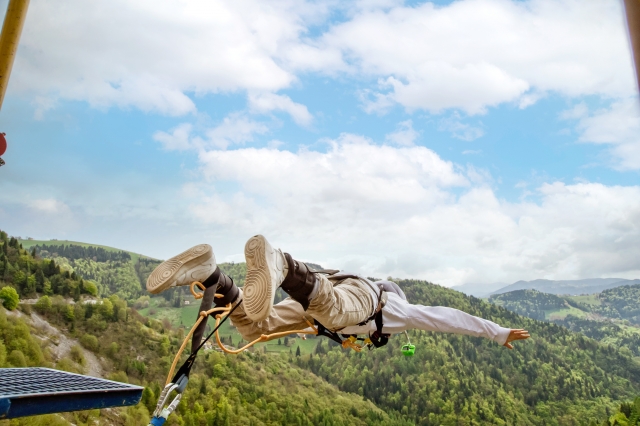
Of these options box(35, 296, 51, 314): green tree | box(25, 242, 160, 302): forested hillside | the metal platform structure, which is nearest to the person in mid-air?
the metal platform structure

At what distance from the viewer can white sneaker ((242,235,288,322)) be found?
3035 millimetres

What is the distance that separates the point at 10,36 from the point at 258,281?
1.97 meters

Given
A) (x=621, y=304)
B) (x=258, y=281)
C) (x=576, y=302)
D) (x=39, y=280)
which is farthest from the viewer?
(x=576, y=302)

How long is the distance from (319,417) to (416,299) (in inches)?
580

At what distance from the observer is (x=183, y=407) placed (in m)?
15.6

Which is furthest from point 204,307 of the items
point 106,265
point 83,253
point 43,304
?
point 83,253

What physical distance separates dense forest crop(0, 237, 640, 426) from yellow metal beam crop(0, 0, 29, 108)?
891 cm

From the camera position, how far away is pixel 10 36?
1494 mm

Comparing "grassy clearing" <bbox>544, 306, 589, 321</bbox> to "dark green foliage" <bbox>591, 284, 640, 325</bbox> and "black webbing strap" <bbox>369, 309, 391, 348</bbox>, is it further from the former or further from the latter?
"black webbing strap" <bbox>369, 309, 391, 348</bbox>

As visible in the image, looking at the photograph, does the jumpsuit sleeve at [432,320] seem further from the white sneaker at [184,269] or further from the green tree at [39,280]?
the green tree at [39,280]

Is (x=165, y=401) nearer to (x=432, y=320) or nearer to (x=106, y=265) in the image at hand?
(x=432, y=320)

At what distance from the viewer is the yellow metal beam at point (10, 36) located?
1.46 meters

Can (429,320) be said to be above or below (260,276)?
below

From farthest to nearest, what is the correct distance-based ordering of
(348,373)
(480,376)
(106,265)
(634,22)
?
(106,265)
(480,376)
(348,373)
(634,22)
